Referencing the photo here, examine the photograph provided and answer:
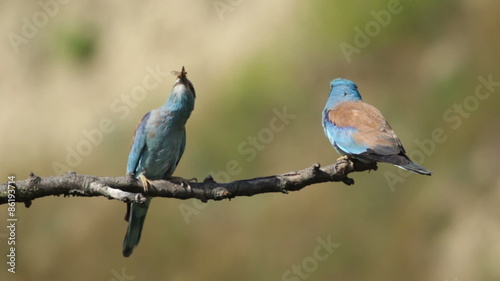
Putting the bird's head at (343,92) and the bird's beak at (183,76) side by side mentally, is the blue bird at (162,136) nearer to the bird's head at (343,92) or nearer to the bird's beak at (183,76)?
the bird's beak at (183,76)

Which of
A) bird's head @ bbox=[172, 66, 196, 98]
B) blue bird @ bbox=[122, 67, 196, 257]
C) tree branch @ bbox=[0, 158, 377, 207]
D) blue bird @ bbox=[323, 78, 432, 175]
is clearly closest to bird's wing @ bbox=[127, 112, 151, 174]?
blue bird @ bbox=[122, 67, 196, 257]

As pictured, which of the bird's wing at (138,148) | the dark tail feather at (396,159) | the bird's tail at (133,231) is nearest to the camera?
the dark tail feather at (396,159)

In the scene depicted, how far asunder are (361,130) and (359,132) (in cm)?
3

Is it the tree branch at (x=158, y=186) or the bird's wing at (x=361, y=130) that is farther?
the bird's wing at (x=361, y=130)

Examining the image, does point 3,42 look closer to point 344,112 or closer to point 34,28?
point 34,28

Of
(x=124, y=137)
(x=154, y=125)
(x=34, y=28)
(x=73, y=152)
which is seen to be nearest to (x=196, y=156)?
(x=124, y=137)

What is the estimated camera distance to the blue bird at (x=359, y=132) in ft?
16.1

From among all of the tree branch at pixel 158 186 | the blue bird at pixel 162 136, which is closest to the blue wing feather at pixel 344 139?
the tree branch at pixel 158 186

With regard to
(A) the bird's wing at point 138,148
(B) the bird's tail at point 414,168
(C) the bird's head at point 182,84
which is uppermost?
(C) the bird's head at point 182,84

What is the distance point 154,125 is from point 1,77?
191 inches

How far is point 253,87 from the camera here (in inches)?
349

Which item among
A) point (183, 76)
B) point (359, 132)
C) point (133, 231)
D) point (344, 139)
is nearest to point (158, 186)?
point (183, 76)

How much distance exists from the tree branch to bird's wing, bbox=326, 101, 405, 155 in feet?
1.03

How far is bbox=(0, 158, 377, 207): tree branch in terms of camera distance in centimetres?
393
